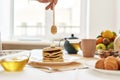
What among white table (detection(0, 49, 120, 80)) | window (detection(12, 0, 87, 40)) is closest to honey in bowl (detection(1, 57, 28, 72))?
white table (detection(0, 49, 120, 80))

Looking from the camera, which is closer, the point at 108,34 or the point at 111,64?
the point at 111,64

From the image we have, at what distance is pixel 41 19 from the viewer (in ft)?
11.6

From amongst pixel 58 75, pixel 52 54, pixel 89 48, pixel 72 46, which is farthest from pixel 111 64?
pixel 72 46

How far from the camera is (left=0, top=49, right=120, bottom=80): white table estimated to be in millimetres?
820

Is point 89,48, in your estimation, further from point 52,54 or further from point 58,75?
point 58,75

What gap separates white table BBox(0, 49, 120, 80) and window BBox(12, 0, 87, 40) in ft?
8.52

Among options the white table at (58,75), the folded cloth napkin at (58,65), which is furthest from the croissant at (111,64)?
the folded cloth napkin at (58,65)

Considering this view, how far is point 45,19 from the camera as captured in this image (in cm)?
350

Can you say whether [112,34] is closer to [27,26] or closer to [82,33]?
[82,33]

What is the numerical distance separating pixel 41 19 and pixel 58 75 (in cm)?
272

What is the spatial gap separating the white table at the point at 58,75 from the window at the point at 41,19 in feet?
8.52

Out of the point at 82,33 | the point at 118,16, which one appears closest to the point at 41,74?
the point at 118,16

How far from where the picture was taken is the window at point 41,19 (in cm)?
349

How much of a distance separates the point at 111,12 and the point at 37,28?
1077mm
